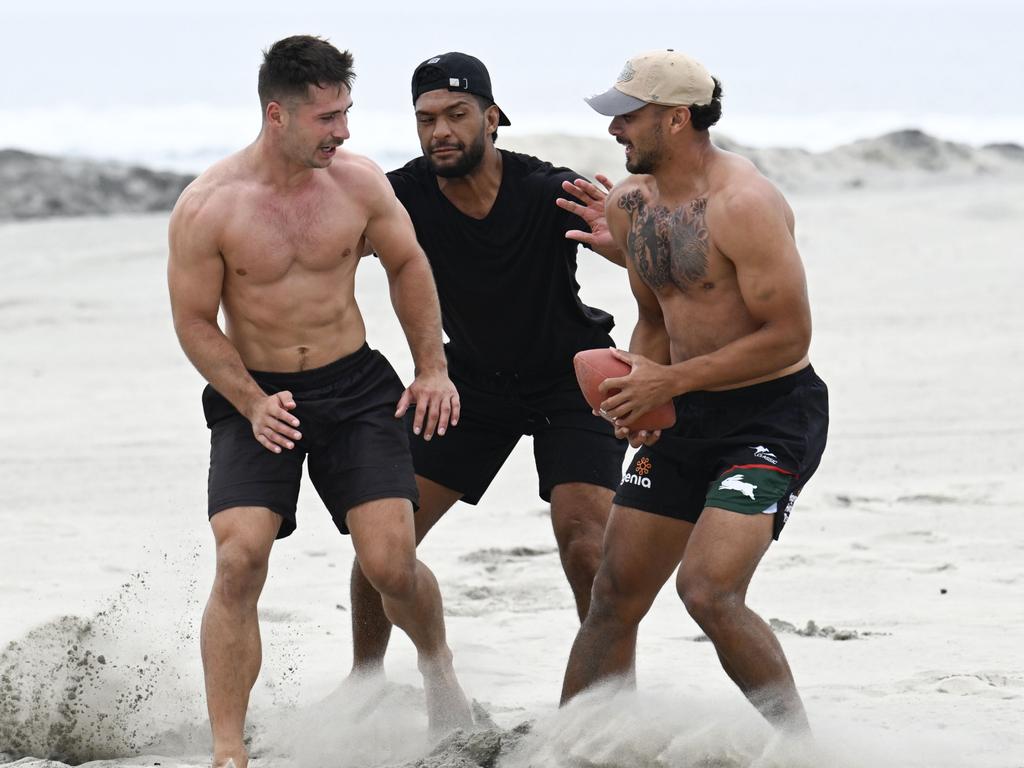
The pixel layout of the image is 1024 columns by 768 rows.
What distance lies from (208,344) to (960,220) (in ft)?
57.8

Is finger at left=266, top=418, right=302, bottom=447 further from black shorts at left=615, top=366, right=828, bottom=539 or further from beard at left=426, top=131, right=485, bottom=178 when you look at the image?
beard at left=426, top=131, right=485, bottom=178

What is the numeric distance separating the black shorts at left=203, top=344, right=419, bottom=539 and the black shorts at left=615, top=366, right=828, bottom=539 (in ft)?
2.70

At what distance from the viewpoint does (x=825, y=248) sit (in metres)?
19.4

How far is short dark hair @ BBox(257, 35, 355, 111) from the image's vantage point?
15.8ft

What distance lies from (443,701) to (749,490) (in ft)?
4.67

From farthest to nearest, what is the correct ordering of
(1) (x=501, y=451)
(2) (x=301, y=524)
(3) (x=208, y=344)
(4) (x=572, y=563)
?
1. (2) (x=301, y=524)
2. (1) (x=501, y=451)
3. (4) (x=572, y=563)
4. (3) (x=208, y=344)

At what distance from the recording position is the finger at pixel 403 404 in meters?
5.17

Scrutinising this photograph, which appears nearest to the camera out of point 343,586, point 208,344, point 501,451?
point 208,344

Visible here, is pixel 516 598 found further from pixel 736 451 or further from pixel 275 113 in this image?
pixel 275 113

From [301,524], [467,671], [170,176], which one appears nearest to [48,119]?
[170,176]

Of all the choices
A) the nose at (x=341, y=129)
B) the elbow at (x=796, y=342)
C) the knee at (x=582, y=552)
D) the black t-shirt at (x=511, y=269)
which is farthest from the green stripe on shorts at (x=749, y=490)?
the nose at (x=341, y=129)

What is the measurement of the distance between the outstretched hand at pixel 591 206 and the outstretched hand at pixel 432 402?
2.45 feet

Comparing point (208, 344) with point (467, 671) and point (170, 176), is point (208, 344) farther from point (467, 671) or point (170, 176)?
point (170, 176)

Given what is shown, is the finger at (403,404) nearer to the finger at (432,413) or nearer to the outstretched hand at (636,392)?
the finger at (432,413)
